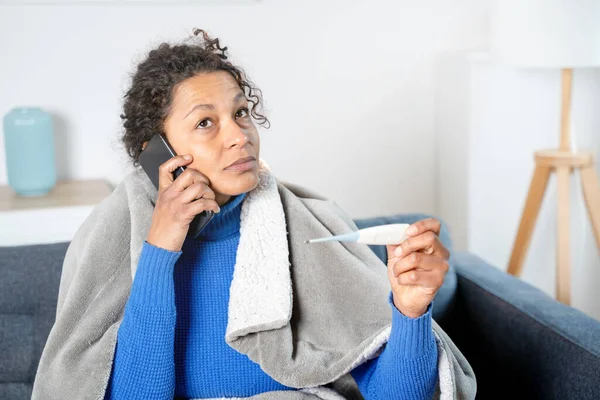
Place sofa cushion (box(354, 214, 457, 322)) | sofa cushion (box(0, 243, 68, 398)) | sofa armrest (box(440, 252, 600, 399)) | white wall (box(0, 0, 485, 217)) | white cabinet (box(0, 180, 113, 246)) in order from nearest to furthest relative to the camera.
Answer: sofa armrest (box(440, 252, 600, 399)) → sofa cushion (box(0, 243, 68, 398)) → sofa cushion (box(354, 214, 457, 322)) → white cabinet (box(0, 180, 113, 246)) → white wall (box(0, 0, 485, 217))

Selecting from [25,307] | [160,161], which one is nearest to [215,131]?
[160,161]

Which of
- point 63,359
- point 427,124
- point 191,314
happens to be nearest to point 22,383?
point 63,359

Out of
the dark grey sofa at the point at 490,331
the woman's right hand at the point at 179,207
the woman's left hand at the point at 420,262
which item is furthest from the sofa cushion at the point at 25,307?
the woman's left hand at the point at 420,262

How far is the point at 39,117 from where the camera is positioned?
8.86 feet

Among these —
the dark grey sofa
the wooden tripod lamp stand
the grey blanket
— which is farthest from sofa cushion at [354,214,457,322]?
the wooden tripod lamp stand

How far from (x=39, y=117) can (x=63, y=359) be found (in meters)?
1.26

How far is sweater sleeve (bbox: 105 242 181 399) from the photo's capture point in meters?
1.56

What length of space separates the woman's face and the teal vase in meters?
1.15

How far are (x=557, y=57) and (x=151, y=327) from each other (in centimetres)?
172

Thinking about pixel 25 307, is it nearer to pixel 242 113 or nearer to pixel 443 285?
pixel 242 113

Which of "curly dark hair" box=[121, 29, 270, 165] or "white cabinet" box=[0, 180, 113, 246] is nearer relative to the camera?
"curly dark hair" box=[121, 29, 270, 165]

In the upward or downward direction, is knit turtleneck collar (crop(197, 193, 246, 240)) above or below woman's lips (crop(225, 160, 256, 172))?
below

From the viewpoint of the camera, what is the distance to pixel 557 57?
270 centimetres

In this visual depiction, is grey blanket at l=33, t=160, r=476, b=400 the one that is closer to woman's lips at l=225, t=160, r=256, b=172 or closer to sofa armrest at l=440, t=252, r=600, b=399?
woman's lips at l=225, t=160, r=256, b=172
